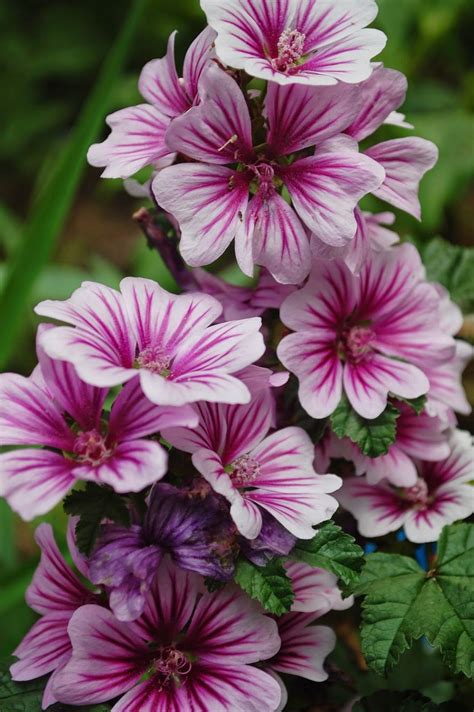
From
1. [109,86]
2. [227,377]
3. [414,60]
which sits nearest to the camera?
[227,377]

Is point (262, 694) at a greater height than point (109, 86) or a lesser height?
lesser

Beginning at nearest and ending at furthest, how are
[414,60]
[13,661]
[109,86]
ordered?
[13,661] < [109,86] < [414,60]

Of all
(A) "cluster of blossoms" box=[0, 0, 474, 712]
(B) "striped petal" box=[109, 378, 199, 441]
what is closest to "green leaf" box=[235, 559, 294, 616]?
(A) "cluster of blossoms" box=[0, 0, 474, 712]

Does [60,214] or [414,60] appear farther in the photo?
[414,60]

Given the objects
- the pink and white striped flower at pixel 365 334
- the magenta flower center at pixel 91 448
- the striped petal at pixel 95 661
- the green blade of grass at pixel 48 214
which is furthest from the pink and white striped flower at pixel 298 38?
the green blade of grass at pixel 48 214

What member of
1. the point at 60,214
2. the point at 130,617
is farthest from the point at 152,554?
the point at 60,214

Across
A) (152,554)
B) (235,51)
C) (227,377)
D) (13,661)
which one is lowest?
(13,661)

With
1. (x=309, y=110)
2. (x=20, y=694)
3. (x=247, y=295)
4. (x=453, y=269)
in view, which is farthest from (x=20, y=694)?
(x=453, y=269)

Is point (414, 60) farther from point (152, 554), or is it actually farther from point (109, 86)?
point (152, 554)

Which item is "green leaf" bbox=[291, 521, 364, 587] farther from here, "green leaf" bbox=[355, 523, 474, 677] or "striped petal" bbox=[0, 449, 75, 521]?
"striped petal" bbox=[0, 449, 75, 521]
